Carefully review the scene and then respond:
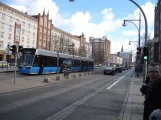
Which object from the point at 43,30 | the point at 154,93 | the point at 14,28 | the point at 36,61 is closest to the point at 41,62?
the point at 36,61

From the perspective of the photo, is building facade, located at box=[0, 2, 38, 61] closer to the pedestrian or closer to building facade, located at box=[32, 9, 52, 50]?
building facade, located at box=[32, 9, 52, 50]

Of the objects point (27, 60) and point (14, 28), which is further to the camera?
point (14, 28)

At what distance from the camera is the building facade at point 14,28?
66750 millimetres

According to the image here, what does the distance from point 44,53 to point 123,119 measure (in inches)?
947

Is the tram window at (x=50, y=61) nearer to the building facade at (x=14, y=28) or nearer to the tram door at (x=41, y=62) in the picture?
the tram door at (x=41, y=62)

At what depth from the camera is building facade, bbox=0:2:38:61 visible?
219 ft

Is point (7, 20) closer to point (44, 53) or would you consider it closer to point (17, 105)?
point (44, 53)

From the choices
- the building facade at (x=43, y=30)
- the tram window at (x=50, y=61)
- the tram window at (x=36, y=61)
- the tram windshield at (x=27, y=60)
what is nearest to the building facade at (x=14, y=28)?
the building facade at (x=43, y=30)

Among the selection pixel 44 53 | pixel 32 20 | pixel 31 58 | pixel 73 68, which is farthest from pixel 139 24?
pixel 32 20

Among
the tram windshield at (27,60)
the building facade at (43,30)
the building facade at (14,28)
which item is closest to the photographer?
the tram windshield at (27,60)

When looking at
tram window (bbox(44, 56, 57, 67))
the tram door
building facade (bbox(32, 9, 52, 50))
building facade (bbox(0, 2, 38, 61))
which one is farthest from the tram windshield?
building facade (bbox(32, 9, 52, 50))

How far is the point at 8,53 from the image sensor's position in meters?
65.9

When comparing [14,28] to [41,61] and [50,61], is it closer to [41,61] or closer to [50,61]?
[50,61]

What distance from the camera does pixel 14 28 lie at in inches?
2830
